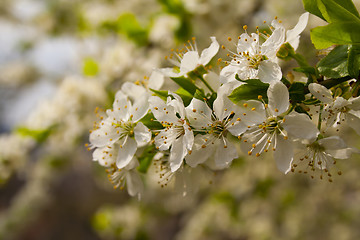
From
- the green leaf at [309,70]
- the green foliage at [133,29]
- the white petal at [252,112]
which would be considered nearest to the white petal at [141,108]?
the white petal at [252,112]

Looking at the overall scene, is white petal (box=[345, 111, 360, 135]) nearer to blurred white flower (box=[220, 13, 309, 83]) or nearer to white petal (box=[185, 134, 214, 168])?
blurred white flower (box=[220, 13, 309, 83])

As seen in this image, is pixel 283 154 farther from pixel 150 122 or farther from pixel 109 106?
pixel 109 106

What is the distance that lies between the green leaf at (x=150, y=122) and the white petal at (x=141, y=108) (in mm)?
16

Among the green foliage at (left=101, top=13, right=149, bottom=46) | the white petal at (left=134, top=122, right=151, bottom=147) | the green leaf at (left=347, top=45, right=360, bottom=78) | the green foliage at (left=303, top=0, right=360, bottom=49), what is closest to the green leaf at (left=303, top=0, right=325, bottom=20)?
the green foliage at (left=303, top=0, right=360, bottom=49)

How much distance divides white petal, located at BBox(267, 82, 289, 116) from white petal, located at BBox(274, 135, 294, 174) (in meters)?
0.07

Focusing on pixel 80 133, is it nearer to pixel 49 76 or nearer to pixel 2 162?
pixel 2 162

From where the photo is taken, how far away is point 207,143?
68 cm

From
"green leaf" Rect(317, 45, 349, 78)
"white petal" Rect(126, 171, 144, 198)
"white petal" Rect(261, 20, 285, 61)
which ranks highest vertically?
"white petal" Rect(261, 20, 285, 61)

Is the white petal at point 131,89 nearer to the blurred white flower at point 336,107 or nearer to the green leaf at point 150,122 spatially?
the green leaf at point 150,122

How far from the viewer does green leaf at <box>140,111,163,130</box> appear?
736mm

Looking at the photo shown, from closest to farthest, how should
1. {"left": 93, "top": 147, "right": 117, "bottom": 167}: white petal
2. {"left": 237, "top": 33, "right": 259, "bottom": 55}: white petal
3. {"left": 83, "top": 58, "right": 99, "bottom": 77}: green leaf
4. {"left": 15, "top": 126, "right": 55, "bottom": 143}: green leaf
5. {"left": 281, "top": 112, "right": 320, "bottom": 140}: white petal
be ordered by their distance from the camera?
{"left": 281, "top": 112, "right": 320, "bottom": 140}: white petal < {"left": 237, "top": 33, "right": 259, "bottom": 55}: white petal < {"left": 93, "top": 147, "right": 117, "bottom": 167}: white petal < {"left": 15, "top": 126, "right": 55, "bottom": 143}: green leaf < {"left": 83, "top": 58, "right": 99, "bottom": 77}: green leaf

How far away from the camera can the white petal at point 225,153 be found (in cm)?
65

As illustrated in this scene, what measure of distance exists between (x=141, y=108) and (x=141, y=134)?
0.20 ft

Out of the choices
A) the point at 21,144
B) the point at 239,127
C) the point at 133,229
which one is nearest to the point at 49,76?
the point at 133,229
